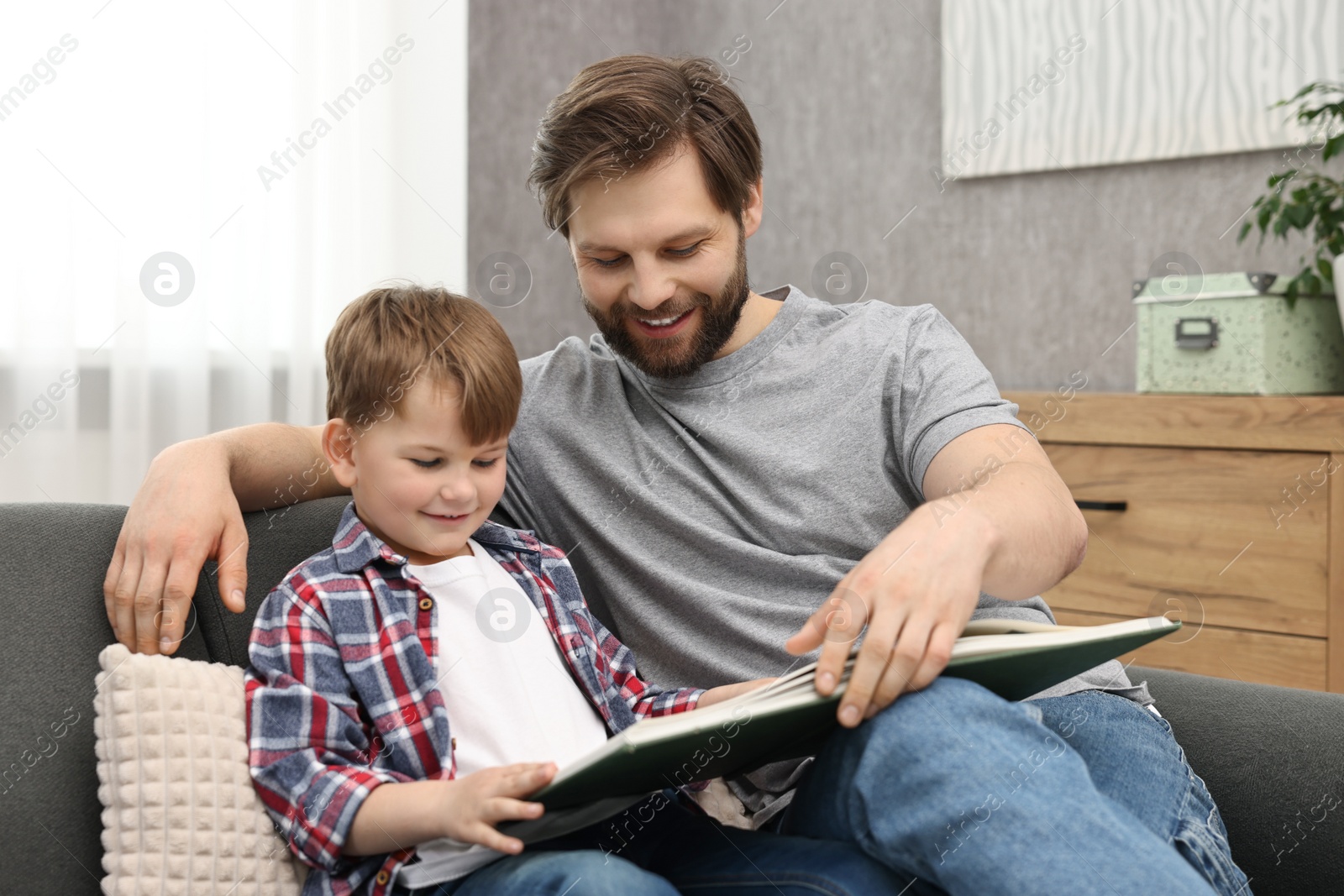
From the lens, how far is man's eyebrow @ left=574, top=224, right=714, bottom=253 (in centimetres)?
116

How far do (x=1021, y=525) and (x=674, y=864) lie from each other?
0.39 metres

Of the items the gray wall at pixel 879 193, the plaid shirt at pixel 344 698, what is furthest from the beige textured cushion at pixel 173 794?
the gray wall at pixel 879 193

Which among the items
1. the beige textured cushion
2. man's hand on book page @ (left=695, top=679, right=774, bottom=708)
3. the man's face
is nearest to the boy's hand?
the beige textured cushion

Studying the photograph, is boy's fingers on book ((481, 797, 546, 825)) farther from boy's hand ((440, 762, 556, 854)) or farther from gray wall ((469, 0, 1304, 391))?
gray wall ((469, 0, 1304, 391))

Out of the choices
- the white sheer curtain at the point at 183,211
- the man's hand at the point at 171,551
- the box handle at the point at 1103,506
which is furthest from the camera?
the box handle at the point at 1103,506

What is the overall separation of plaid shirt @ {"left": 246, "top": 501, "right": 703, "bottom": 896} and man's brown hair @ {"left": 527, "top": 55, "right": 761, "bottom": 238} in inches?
16.9

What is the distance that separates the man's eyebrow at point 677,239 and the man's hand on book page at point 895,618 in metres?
0.45

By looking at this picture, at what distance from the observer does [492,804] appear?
2.37ft

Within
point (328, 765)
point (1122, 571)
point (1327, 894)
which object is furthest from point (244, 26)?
point (1327, 894)

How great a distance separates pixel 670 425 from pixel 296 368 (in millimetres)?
1276

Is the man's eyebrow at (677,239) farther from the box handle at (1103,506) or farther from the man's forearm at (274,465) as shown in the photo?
A: the box handle at (1103,506)

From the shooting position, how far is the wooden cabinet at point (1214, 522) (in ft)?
5.69

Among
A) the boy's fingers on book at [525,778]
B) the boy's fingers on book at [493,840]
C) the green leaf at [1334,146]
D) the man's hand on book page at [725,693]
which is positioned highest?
the green leaf at [1334,146]

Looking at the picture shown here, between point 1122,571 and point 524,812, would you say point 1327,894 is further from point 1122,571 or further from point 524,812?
point 1122,571
